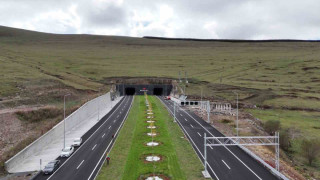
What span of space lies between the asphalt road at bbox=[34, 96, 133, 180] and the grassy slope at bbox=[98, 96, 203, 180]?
6.23 feet

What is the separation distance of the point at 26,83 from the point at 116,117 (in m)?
34.4

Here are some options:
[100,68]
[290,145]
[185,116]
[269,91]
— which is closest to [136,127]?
[185,116]

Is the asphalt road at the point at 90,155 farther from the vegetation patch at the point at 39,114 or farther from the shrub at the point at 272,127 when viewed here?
the shrub at the point at 272,127

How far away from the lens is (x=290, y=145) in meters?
57.6

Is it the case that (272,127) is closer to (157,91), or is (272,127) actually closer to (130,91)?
(157,91)

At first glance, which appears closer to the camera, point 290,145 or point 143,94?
point 290,145

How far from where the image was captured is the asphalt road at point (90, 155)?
37.7 metres

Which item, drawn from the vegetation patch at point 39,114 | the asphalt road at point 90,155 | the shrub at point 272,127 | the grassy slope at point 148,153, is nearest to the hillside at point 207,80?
the shrub at point 272,127

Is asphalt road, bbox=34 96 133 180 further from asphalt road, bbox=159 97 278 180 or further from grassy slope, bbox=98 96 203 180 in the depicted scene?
asphalt road, bbox=159 97 278 180

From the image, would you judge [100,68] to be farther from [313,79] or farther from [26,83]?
[313,79]

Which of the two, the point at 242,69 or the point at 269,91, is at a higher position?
the point at 242,69

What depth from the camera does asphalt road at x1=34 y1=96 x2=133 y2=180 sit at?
3769 cm

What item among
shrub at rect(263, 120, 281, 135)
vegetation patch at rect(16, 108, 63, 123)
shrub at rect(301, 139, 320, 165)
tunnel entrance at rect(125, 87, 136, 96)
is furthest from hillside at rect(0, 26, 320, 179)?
tunnel entrance at rect(125, 87, 136, 96)

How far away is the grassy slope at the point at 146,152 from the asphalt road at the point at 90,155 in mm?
1899
